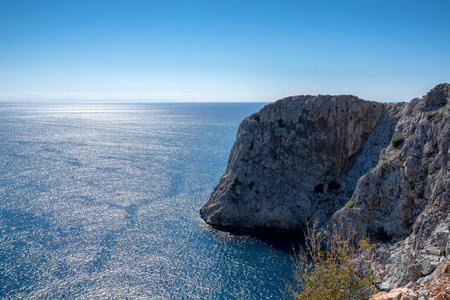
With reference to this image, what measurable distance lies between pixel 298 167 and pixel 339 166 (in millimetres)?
6239

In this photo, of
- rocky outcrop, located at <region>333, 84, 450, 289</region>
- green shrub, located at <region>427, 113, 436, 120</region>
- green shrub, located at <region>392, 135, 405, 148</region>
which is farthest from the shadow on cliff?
green shrub, located at <region>427, 113, 436, 120</region>

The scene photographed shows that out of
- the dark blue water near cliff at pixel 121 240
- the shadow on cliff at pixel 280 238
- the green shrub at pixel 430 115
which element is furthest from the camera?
the shadow on cliff at pixel 280 238

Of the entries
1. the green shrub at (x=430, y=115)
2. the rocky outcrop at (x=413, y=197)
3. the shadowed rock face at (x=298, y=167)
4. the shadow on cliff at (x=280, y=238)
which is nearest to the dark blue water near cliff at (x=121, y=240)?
the shadow on cliff at (x=280, y=238)

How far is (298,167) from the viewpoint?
51250 millimetres

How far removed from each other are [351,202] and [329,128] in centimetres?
1378

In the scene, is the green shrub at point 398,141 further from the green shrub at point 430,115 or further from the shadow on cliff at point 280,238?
the shadow on cliff at point 280,238

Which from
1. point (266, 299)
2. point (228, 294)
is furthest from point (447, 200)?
point (228, 294)

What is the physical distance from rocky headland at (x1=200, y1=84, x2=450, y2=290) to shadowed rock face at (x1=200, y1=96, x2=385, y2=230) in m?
0.15

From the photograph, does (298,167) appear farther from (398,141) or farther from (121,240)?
(121,240)

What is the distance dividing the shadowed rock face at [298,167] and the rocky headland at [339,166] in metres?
0.15

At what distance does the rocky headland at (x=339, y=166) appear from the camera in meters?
35.5

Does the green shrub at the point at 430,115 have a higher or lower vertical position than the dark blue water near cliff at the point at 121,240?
higher

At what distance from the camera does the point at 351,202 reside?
4125 centimetres

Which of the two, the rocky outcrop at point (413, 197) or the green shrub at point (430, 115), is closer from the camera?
the rocky outcrop at point (413, 197)
